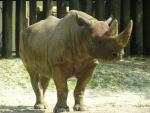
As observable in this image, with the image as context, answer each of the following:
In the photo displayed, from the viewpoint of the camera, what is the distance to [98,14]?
1522 cm

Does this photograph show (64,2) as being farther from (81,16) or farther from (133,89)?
(81,16)

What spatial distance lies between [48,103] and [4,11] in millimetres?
6234

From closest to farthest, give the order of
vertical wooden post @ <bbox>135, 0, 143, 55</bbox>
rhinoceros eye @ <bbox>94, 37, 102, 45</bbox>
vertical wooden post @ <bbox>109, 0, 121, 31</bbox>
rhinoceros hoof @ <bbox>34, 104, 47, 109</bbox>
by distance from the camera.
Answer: rhinoceros eye @ <bbox>94, 37, 102, 45</bbox>
rhinoceros hoof @ <bbox>34, 104, 47, 109</bbox>
vertical wooden post @ <bbox>109, 0, 121, 31</bbox>
vertical wooden post @ <bbox>135, 0, 143, 55</bbox>

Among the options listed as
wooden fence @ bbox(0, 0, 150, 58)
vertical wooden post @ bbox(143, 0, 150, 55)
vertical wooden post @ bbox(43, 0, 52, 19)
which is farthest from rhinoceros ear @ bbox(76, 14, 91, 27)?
vertical wooden post @ bbox(143, 0, 150, 55)

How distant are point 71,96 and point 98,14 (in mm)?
5167

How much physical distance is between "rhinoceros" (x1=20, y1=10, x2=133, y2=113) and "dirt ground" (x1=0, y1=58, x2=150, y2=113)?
59cm

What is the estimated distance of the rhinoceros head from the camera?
6754 mm

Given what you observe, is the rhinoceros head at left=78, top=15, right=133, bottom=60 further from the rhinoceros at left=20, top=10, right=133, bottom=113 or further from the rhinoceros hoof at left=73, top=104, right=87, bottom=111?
the rhinoceros hoof at left=73, top=104, right=87, bottom=111

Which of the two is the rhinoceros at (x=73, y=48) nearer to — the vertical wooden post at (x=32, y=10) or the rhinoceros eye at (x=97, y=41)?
the rhinoceros eye at (x=97, y=41)

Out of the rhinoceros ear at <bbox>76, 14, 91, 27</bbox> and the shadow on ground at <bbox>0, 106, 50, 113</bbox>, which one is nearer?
the rhinoceros ear at <bbox>76, 14, 91, 27</bbox>

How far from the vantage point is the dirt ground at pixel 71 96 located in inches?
340

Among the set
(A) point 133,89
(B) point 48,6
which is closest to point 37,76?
(A) point 133,89

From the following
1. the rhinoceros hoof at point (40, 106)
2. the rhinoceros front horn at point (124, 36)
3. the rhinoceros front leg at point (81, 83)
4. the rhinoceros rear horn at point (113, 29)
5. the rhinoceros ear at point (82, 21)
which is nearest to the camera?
the rhinoceros front horn at point (124, 36)

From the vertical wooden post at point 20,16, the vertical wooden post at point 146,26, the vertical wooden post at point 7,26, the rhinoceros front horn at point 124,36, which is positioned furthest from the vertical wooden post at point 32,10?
the rhinoceros front horn at point 124,36
